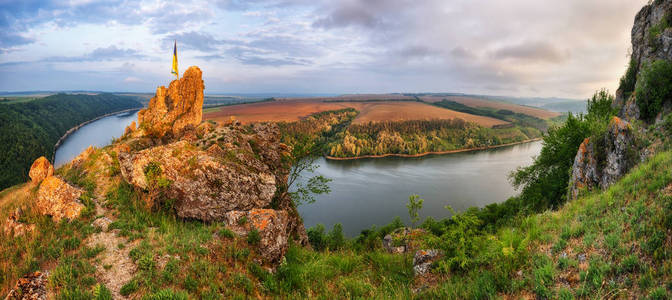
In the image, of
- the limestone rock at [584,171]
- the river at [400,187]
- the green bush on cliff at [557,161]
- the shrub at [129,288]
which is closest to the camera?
the shrub at [129,288]

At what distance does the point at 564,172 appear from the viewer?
58.9 feet

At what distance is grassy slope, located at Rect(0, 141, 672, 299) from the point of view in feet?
14.0

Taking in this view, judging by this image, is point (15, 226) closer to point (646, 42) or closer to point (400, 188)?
point (646, 42)

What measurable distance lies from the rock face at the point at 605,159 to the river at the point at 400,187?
25216 millimetres

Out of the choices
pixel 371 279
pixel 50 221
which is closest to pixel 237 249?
pixel 371 279

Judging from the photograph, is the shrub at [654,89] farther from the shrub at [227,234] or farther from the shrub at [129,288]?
the shrub at [129,288]

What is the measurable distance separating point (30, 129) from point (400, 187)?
118897 millimetres

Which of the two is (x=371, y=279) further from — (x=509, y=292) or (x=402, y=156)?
(x=402, y=156)

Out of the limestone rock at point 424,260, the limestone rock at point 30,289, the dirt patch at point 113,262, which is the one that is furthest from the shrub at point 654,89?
the limestone rock at point 30,289

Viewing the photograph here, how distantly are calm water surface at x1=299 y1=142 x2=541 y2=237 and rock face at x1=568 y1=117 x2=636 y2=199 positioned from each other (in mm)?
15723

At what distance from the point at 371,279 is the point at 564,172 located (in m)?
18.8

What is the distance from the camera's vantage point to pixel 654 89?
42.8ft

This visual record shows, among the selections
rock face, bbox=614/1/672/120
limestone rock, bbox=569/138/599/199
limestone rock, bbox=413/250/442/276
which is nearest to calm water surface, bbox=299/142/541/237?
rock face, bbox=614/1/672/120

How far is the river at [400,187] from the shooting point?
39219mm
